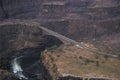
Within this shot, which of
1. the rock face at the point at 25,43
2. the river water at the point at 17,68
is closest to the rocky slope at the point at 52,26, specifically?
the rock face at the point at 25,43

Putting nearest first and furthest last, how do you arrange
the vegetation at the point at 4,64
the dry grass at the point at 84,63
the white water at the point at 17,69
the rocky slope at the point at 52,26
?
the dry grass at the point at 84,63 < the vegetation at the point at 4,64 < the white water at the point at 17,69 < the rocky slope at the point at 52,26

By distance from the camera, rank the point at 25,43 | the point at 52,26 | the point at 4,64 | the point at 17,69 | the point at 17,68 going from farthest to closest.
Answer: the point at 52,26
the point at 25,43
the point at 17,68
the point at 17,69
the point at 4,64

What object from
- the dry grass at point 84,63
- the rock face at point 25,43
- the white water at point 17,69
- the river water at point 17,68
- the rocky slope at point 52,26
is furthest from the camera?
the rocky slope at point 52,26

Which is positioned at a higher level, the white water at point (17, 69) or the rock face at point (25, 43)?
the rock face at point (25, 43)

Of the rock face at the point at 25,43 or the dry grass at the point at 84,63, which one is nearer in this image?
the dry grass at the point at 84,63

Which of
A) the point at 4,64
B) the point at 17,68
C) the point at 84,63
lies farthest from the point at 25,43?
the point at 84,63

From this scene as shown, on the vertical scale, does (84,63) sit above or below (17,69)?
above

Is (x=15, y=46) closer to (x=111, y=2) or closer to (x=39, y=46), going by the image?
(x=39, y=46)

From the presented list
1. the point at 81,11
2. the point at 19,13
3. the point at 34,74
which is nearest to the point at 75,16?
the point at 81,11

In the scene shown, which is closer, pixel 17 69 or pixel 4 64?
pixel 4 64

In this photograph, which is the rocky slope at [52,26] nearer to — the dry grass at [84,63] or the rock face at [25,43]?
the rock face at [25,43]

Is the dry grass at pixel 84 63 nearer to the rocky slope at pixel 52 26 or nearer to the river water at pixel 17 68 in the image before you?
the rocky slope at pixel 52 26

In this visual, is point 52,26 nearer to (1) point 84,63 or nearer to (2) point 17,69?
(2) point 17,69
